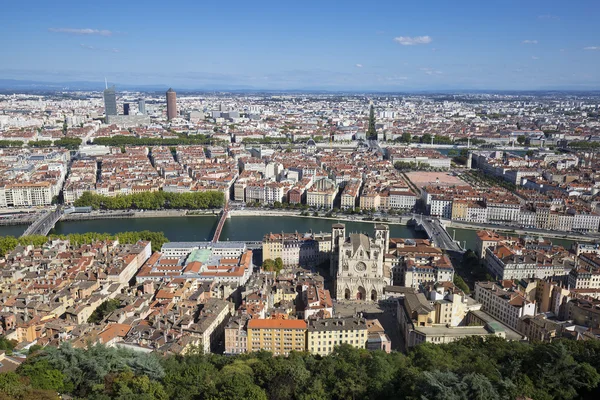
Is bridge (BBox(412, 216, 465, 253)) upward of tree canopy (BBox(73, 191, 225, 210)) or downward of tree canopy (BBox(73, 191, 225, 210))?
downward

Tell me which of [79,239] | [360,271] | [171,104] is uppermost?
[171,104]

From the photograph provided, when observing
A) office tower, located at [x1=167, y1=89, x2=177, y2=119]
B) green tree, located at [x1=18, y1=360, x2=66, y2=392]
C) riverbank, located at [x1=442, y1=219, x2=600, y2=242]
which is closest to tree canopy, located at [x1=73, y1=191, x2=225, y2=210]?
riverbank, located at [x1=442, y1=219, x2=600, y2=242]

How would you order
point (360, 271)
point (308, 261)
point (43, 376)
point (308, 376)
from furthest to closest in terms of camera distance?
1. point (308, 261)
2. point (360, 271)
3. point (308, 376)
4. point (43, 376)

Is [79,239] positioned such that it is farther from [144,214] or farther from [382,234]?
[382,234]

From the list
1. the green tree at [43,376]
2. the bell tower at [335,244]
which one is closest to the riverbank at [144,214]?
the bell tower at [335,244]

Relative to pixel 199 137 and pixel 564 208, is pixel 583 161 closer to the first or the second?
pixel 564 208

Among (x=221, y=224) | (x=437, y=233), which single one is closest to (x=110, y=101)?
(x=221, y=224)

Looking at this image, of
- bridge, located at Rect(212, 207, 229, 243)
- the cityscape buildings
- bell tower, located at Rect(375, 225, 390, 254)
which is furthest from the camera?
bridge, located at Rect(212, 207, 229, 243)

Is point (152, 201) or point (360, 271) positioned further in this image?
point (152, 201)

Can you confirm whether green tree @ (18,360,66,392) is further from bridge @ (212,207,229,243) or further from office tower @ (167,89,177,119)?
office tower @ (167,89,177,119)
